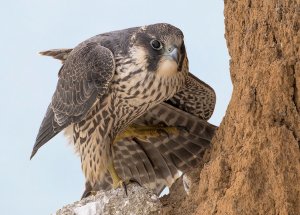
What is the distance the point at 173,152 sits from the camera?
7.32 meters

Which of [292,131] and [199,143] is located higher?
[292,131]

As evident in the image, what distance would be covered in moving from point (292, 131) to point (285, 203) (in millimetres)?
491

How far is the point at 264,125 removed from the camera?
5.00 m

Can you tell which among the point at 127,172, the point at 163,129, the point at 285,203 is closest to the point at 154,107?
the point at 163,129

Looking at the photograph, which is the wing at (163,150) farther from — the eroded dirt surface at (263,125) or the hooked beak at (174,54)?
the eroded dirt surface at (263,125)

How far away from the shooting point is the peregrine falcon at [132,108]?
6.38 meters

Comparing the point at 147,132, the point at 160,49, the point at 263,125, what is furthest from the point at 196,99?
the point at 263,125

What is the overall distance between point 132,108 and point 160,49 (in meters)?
0.67

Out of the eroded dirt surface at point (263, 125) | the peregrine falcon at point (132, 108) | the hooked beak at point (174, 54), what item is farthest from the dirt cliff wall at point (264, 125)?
the peregrine falcon at point (132, 108)

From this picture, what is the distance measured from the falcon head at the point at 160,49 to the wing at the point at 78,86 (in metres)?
0.29

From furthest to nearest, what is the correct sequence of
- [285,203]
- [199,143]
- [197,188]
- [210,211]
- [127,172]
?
1. [127,172]
2. [199,143]
3. [197,188]
4. [210,211]
5. [285,203]

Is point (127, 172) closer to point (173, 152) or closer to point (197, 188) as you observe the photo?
point (173, 152)

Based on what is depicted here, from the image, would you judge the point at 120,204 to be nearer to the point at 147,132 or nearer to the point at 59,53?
the point at 147,132

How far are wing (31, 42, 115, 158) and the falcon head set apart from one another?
0.29m
